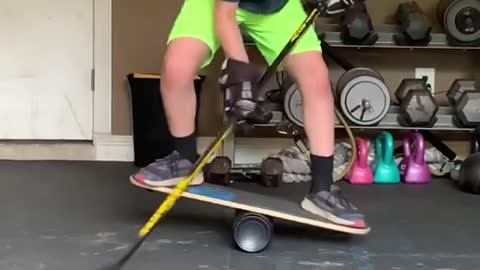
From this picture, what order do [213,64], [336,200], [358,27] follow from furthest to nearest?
[213,64] → [358,27] → [336,200]

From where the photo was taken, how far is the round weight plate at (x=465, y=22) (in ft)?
13.1

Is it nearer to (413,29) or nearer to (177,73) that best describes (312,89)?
(177,73)

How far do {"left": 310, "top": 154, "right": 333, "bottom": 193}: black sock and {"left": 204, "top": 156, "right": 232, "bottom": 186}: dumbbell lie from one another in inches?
38.0

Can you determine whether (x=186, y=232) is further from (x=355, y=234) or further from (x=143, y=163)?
(x=143, y=163)

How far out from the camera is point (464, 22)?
13.1 ft

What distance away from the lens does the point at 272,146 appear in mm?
4344

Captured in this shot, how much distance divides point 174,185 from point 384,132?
5.11 feet

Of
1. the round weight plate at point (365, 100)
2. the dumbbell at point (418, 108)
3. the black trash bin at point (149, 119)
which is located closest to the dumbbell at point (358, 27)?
the round weight plate at point (365, 100)

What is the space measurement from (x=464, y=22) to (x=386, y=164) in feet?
2.47

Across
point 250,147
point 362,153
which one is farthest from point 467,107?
point 250,147

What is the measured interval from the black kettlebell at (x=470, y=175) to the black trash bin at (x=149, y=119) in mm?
1316

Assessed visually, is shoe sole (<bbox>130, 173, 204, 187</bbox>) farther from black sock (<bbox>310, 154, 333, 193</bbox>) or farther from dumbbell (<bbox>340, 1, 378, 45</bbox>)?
dumbbell (<bbox>340, 1, 378, 45</bbox>)

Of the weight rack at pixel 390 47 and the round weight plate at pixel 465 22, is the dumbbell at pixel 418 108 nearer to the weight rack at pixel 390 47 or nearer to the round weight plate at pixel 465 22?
the weight rack at pixel 390 47

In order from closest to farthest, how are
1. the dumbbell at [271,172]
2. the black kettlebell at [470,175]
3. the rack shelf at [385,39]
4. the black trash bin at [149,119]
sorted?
the black kettlebell at [470,175], the dumbbell at [271,172], the rack shelf at [385,39], the black trash bin at [149,119]
